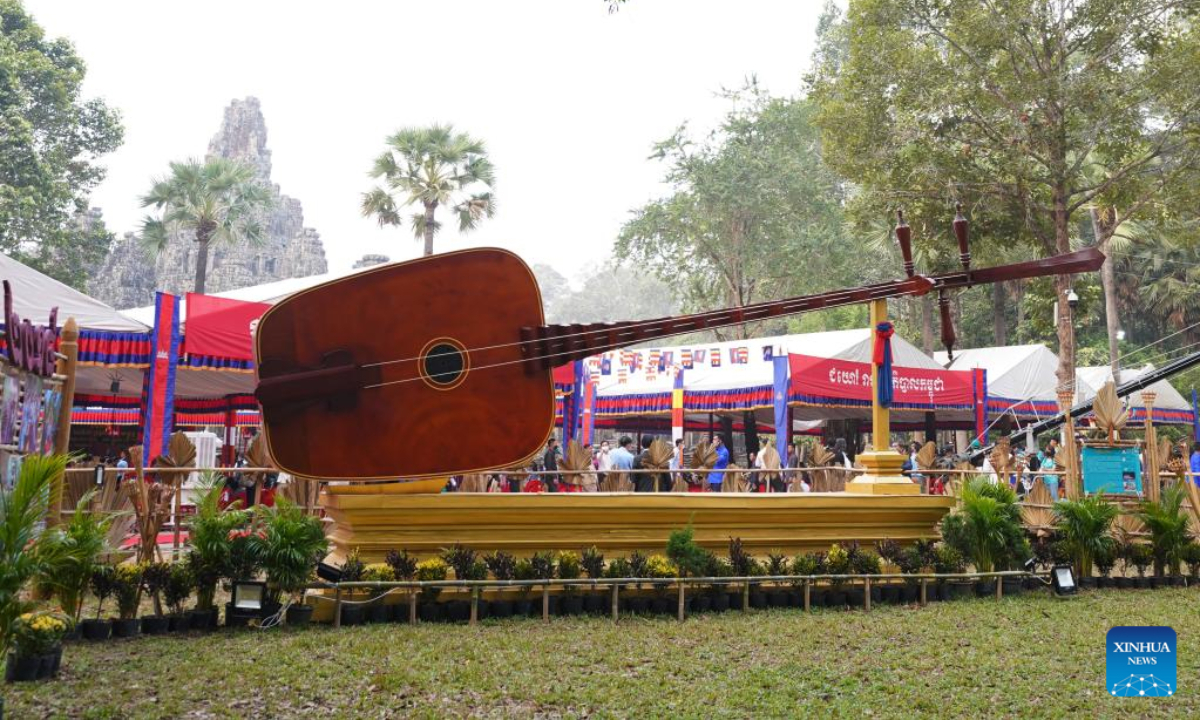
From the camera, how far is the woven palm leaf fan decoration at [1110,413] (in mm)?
8984

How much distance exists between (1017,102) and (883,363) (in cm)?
1025

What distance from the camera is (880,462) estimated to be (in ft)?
24.1

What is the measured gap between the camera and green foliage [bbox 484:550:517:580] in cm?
618

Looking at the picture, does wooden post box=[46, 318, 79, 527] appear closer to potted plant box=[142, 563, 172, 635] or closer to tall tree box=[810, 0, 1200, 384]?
potted plant box=[142, 563, 172, 635]

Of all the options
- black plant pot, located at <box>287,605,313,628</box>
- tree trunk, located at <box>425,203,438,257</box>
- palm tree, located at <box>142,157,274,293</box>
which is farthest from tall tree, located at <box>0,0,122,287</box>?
black plant pot, located at <box>287,605,313,628</box>

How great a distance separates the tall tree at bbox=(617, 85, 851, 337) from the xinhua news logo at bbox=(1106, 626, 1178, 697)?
1057 inches

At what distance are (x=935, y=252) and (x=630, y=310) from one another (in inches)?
2569

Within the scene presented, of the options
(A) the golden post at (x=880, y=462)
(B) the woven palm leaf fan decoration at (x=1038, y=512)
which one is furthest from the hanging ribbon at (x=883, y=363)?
(B) the woven palm leaf fan decoration at (x=1038, y=512)

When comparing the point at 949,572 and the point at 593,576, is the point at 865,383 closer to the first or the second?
the point at 949,572

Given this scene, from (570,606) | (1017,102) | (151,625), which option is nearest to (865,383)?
(1017,102)

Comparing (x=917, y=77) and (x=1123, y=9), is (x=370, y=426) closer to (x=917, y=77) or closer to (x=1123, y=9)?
(x=917, y=77)

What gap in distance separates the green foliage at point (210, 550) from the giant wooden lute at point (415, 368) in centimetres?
Answer: 51

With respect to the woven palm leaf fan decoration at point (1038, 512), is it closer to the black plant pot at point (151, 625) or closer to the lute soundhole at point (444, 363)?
the lute soundhole at point (444, 363)

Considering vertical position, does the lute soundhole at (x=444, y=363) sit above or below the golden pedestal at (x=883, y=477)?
above
